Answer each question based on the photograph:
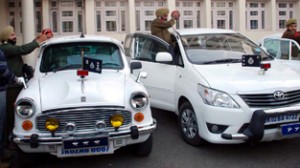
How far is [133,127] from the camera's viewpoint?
179 inches

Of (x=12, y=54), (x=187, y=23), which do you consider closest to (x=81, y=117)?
(x=12, y=54)

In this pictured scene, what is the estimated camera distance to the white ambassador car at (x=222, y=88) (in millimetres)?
4840

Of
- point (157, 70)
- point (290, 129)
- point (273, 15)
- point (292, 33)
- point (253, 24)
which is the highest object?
point (273, 15)

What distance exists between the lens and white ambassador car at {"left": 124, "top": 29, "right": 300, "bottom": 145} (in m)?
4.84

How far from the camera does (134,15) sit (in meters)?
20.0

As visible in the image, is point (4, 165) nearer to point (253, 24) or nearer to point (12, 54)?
point (12, 54)

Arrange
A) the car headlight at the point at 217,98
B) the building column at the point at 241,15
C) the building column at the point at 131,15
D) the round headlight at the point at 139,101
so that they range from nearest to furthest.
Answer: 1. the round headlight at the point at 139,101
2. the car headlight at the point at 217,98
3. the building column at the point at 131,15
4. the building column at the point at 241,15

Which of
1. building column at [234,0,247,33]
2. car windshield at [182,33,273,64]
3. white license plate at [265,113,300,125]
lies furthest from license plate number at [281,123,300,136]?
building column at [234,0,247,33]

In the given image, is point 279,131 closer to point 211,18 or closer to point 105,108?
point 105,108

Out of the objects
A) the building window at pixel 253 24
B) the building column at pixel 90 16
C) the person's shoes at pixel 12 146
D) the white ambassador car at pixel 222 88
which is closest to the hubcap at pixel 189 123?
the white ambassador car at pixel 222 88

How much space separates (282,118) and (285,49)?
385 centimetres

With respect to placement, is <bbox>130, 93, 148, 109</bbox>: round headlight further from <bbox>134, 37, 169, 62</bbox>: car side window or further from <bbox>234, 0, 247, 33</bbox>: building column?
<bbox>234, 0, 247, 33</bbox>: building column

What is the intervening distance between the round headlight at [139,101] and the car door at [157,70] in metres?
1.57

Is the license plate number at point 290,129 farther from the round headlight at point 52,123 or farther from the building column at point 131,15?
the building column at point 131,15
